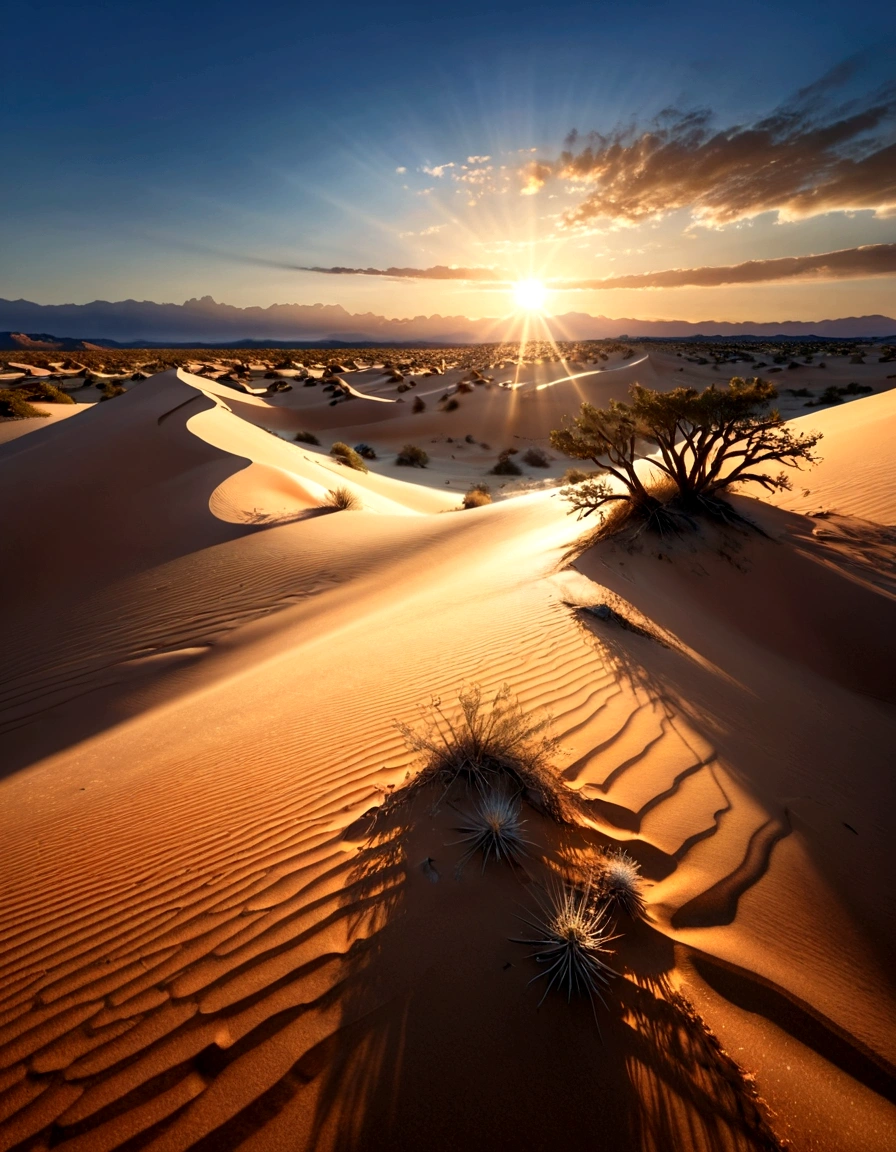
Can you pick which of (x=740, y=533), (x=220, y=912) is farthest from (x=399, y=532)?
(x=220, y=912)

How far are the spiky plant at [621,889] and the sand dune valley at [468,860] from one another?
0.01 metres

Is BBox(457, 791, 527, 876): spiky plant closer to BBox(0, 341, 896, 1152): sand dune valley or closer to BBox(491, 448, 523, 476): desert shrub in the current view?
BBox(0, 341, 896, 1152): sand dune valley

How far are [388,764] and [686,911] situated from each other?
1.70 metres

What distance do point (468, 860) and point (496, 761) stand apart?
65 centimetres

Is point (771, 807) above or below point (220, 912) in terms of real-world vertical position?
below

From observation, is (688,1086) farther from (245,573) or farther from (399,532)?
(399,532)

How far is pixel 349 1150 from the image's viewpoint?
4.63 ft

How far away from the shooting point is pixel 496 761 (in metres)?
2.89

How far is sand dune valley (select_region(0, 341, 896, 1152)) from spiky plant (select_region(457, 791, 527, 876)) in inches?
0.6

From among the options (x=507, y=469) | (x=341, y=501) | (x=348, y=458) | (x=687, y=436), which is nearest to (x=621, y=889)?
(x=687, y=436)

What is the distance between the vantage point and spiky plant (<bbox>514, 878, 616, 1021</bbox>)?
5.96 feet

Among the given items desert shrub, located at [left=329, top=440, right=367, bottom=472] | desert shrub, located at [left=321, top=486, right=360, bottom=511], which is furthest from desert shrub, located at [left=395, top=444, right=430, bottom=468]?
desert shrub, located at [left=321, top=486, right=360, bottom=511]

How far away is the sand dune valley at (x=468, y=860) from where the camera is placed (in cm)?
157

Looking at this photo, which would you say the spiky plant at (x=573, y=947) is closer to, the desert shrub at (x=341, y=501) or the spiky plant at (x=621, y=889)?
the spiky plant at (x=621, y=889)
